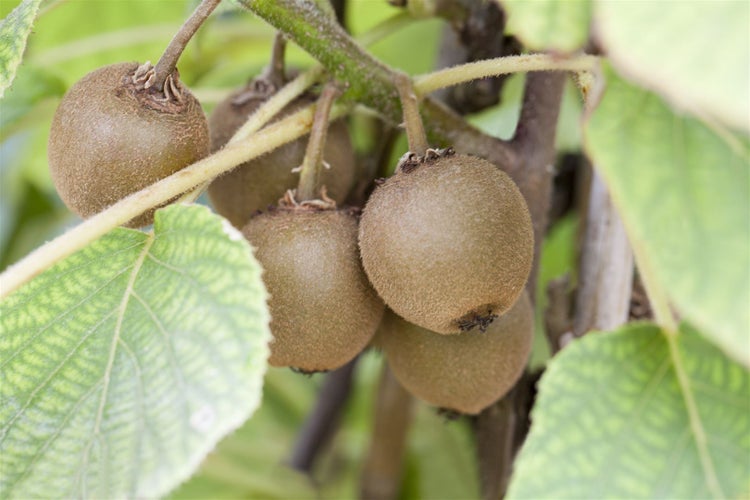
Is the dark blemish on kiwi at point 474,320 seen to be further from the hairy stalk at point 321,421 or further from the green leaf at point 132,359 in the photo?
the hairy stalk at point 321,421

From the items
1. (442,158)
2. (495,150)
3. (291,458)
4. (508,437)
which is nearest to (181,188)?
(442,158)

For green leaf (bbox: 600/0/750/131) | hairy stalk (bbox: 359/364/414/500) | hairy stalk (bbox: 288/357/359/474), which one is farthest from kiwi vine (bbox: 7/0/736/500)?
hairy stalk (bbox: 288/357/359/474)

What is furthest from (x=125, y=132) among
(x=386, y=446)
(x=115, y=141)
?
(x=386, y=446)

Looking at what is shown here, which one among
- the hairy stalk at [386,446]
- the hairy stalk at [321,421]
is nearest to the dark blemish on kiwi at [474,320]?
the hairy stalk at [386,446]

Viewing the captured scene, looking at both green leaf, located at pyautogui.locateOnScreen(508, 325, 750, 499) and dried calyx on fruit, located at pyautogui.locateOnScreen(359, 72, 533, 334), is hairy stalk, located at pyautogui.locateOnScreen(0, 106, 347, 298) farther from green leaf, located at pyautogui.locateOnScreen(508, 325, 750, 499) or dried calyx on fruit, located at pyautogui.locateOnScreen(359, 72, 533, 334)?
green leaf, located at pyautogui.locateOnScreen(508, 325, 750, 499)

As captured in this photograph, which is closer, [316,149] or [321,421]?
[316,149]

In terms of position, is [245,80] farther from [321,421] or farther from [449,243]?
[449,243]
